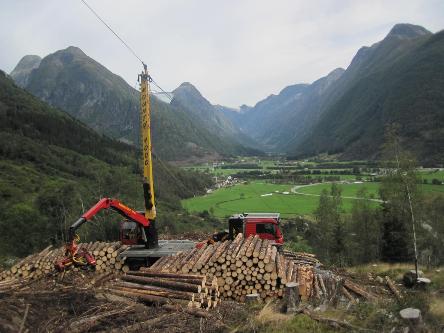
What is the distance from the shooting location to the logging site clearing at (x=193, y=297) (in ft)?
30.8

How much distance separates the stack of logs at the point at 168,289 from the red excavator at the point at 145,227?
124 inches

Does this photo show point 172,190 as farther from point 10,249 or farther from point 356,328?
point 356,328

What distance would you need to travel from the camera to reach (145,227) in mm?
17812

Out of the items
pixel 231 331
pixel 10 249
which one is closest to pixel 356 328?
pixel 231 331

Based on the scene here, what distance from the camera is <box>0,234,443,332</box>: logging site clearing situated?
940cm

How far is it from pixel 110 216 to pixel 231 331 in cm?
3454

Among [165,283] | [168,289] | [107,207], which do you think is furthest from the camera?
[107,207]

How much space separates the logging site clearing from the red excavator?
2.28 ft

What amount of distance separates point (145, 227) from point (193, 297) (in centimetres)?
729

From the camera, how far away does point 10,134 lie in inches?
3551

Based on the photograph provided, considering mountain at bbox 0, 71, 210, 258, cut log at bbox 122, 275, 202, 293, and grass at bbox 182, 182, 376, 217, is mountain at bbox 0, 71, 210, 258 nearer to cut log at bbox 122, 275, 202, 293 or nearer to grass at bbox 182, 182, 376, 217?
grass at bbox 182, 182, 376, 217

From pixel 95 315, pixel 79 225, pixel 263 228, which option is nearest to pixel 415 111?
pixel 263 228

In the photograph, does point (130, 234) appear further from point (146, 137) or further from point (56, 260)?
point (146, 137)

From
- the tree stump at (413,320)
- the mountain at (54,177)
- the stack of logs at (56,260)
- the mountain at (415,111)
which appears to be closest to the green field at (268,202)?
the mountain at (54,177)
